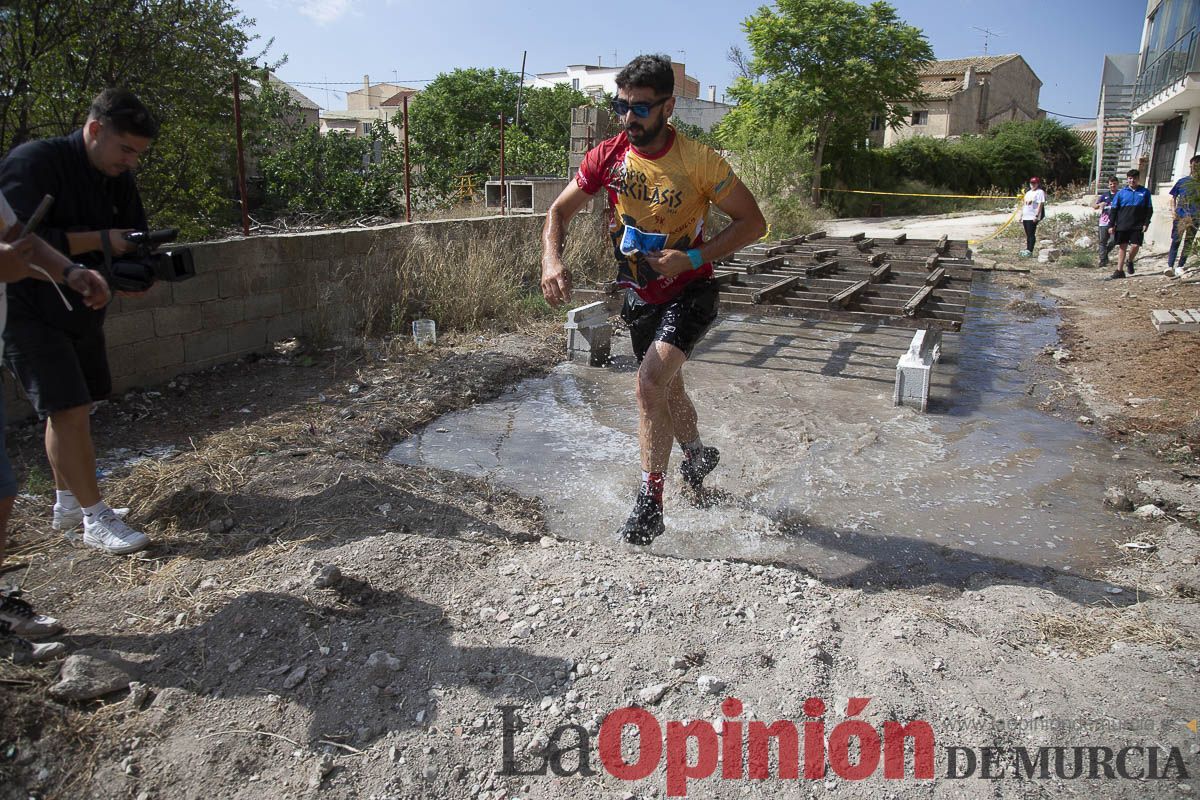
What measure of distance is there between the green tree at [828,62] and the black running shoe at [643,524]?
30.5 metres

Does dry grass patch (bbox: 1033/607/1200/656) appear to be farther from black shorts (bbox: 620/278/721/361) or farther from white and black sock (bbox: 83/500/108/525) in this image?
white and black sock (bbox: 83/500/108/525)

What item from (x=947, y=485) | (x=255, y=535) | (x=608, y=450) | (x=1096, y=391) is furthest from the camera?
(x=1096, y=391)

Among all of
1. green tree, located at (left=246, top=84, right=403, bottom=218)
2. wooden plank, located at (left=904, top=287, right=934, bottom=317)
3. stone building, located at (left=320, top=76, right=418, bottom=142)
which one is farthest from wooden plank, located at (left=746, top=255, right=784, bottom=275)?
stone building, located at (left=320, top=76, right=418, bottom=142)

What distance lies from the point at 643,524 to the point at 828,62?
1287 inches

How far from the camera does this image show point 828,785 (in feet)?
6.40

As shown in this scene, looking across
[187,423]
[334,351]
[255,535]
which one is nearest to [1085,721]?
[255,535]

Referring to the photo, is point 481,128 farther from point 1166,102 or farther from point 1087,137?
point 1087,137

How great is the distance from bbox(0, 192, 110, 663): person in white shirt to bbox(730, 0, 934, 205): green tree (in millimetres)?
31610

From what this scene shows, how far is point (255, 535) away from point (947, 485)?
3.63 m

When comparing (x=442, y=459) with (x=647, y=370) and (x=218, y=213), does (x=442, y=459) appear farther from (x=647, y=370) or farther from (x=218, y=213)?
(x=218, y=213)

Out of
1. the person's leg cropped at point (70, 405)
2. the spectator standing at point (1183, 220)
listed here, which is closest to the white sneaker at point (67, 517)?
the person's leg cropped at point (70, 405)

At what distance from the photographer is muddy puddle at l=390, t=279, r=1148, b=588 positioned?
366cm

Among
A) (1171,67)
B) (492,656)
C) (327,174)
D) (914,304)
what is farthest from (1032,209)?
(492,656)

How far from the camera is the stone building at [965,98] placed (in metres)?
48.7
